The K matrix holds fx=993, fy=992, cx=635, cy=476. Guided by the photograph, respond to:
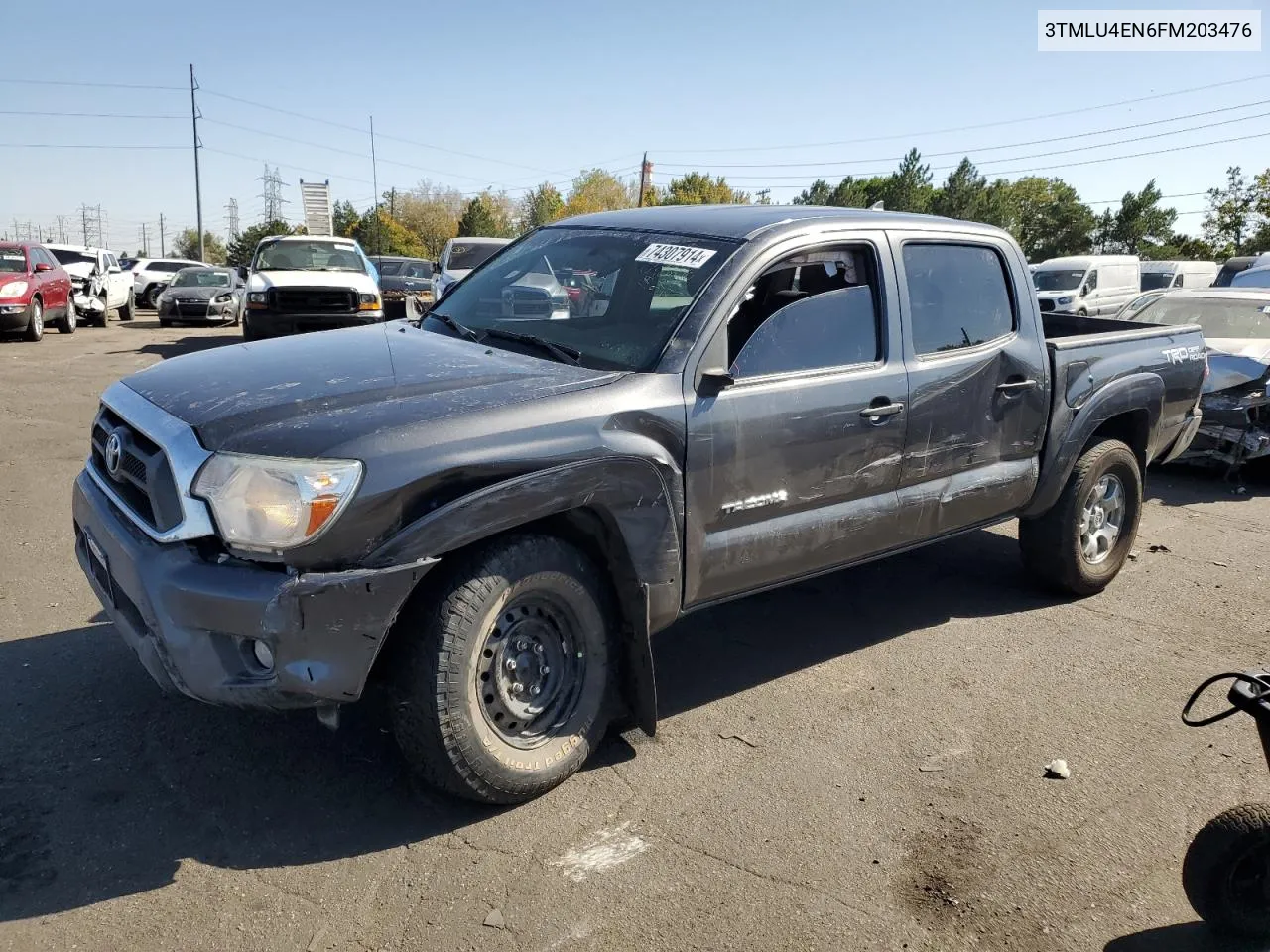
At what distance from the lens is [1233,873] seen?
2604mm

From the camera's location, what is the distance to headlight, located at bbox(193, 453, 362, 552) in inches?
107

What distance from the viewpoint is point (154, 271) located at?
29.3 meters

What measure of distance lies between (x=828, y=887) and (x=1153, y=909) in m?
0.95

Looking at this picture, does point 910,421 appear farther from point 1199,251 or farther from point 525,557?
point 1199,251

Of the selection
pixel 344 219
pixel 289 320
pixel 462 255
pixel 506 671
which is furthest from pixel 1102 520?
pixel 344 219

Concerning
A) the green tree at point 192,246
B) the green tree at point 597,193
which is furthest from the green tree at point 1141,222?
the green tree at point 192,246

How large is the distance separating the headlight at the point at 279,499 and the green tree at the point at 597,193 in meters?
82.0

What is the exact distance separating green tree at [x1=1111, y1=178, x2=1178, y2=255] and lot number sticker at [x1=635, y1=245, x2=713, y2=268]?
67095 millimetres

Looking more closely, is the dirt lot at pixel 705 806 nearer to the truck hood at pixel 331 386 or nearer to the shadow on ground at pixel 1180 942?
the shadow on ground at pixel 1180 942

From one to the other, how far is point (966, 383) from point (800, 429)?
43.9 inches

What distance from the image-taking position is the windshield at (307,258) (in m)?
14.6

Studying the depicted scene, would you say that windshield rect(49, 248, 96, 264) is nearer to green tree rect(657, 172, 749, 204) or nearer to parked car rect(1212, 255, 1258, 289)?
parked car rect(1212, 255, 1258, 289)

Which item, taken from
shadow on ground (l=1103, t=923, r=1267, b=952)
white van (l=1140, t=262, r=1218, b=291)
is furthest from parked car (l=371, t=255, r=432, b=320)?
white van (l=1140, t=262, r=1218, b=291)

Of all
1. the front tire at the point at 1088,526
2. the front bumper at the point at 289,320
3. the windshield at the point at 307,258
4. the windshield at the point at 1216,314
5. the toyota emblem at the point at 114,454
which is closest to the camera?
the toyota emblem at the point at 114,454
